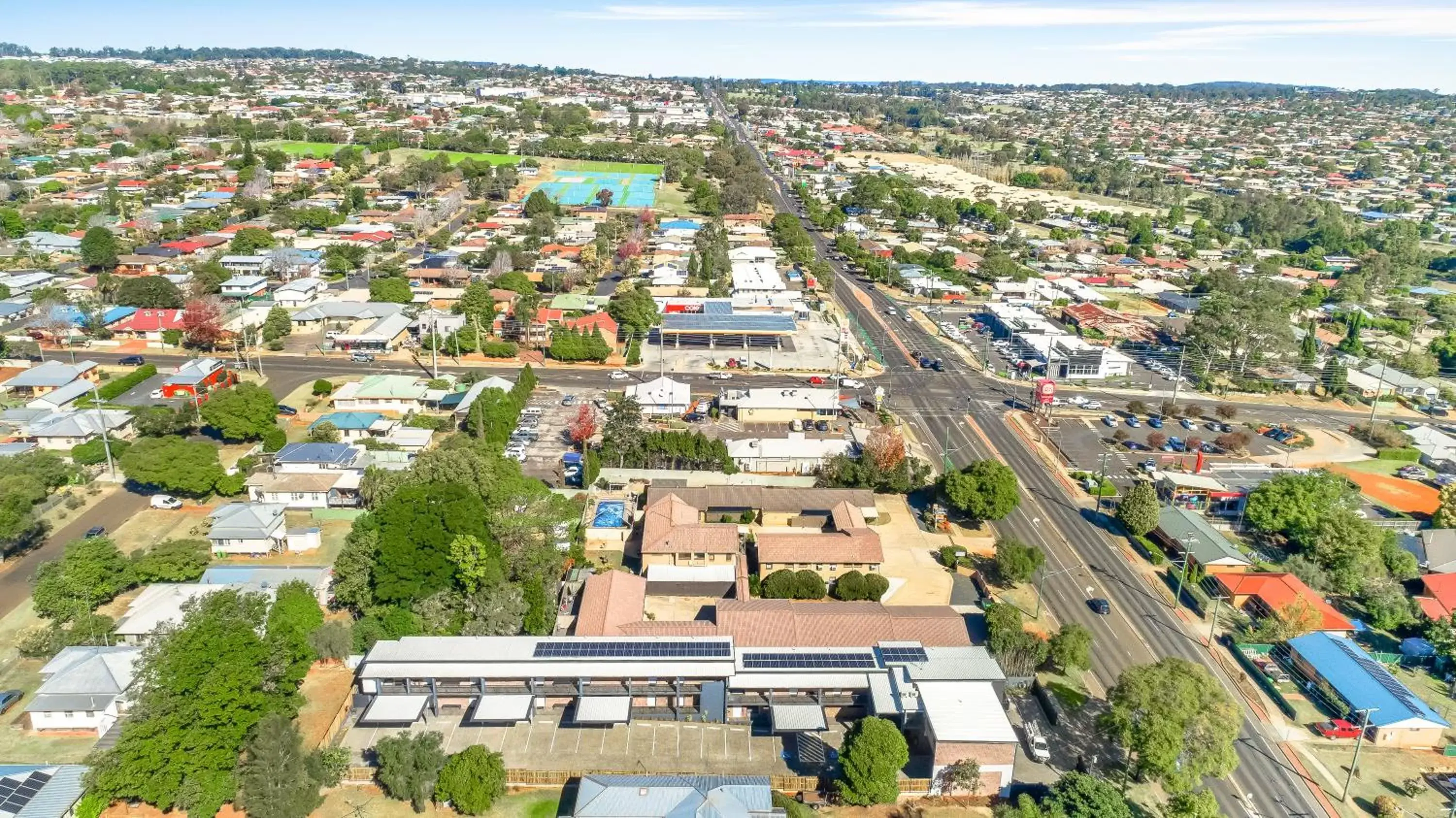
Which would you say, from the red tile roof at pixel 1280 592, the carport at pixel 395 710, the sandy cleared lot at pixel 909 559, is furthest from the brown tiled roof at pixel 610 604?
the red tile roof at pixel 1280 592

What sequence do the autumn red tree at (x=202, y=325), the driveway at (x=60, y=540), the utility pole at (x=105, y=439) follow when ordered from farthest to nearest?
the autumn red tree at (x=202, y=325)
the utility pole at (x=105, y=439)
the driveway at (x=60, y=540)

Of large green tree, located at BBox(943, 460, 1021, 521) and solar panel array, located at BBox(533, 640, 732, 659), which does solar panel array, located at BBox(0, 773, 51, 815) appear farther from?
large green tree, located at BBox(943, 460, 1021, 521)

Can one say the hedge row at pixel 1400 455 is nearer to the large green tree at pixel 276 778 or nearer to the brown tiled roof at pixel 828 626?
the brown tiled roof at pixel 828 626

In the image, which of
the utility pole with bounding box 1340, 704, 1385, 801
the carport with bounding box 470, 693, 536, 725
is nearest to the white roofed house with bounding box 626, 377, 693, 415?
the carport with bounding box 470, 693, 536, 725

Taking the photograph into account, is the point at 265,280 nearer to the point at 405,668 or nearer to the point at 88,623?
the point at 88,623

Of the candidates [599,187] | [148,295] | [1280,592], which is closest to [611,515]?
[1280,592]

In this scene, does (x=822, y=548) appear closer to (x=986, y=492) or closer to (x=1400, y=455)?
(x=986, y=492)

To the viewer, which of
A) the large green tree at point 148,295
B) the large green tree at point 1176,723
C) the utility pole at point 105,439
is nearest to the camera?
the large green tree at point 1176,723
